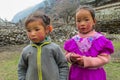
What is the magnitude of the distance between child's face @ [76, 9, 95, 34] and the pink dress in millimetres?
91

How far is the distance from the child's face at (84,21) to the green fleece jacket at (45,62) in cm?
32

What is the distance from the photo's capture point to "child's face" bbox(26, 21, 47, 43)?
258 cm

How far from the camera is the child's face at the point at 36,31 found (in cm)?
258

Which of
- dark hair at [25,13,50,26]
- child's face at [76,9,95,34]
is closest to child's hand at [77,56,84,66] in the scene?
child's face at [76,9,95,34]

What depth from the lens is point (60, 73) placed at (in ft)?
8.63

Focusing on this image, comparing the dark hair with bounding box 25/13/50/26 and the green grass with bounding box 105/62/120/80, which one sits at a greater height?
the dark hair with bounding box 25/13/50/26

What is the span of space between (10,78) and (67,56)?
3.51 m

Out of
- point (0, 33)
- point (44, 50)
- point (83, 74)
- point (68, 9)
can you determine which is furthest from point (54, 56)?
point (68, 9)

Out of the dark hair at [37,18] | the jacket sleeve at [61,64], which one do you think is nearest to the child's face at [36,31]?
the dark hair at [37,18]

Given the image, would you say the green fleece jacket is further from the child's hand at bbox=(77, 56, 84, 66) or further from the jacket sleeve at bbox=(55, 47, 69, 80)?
the child's hand at bbox=(77, 56, 84, 66)

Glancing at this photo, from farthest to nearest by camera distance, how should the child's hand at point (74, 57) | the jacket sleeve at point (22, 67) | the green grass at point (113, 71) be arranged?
the green grass at point (113, 71) → the jacket sleeve at point (22, 67) → the child's hand at point (74, 57)

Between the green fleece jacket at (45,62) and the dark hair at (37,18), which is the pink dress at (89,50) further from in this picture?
the dark hair at (37,18)

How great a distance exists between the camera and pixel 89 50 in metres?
2.66

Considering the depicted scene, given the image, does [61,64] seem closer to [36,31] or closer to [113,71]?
[36,31]
